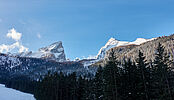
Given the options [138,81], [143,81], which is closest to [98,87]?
[138,81]

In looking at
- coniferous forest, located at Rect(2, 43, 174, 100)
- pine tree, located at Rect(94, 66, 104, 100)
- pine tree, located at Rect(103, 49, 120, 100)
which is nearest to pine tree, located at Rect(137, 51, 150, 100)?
coniferous forest, located at Rect(2, 43, 174, 100)

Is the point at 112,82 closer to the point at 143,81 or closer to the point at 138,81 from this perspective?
the point at 138,81

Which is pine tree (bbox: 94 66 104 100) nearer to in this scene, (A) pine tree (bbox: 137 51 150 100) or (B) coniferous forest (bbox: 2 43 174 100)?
(B) coniferous forest (bbox: 2 43 174 100)

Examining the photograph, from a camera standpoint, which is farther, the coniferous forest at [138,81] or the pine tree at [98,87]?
the pine tree at [98,87]

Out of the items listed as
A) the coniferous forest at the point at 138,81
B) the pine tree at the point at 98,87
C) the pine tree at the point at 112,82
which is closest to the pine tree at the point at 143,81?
the coniferous forest at the point at 138,81

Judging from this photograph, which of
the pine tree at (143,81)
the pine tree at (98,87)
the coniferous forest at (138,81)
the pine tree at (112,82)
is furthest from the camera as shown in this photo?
the pine tree at (98,87)

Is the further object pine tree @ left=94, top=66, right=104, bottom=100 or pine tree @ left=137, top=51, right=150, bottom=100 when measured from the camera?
pine tree @ left=94, top=66, right=104, bottom=100

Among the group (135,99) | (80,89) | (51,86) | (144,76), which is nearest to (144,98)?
(135,99)

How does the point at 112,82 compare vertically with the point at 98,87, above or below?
above

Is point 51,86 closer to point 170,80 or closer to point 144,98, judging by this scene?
point 144,98

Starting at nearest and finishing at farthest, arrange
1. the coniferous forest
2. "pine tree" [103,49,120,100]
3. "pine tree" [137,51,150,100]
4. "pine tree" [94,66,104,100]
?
the coniferous forest < "pine tree" [137,51,150,100] < "pine tree" [103,49,120,100] < "pine tree" [94,66,104,100]

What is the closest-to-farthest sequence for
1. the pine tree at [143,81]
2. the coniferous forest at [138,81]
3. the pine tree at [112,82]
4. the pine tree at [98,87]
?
1. the coniferous forest at [138,81]
2. the pine tree at [143,81]
3. the pine tree at [112,82]
4. the pine tree at [98,87]

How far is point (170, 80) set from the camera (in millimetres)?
27828

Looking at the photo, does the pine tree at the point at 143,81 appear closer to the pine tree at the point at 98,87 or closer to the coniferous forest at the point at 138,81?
the coniferous forest at the point at 138,81
